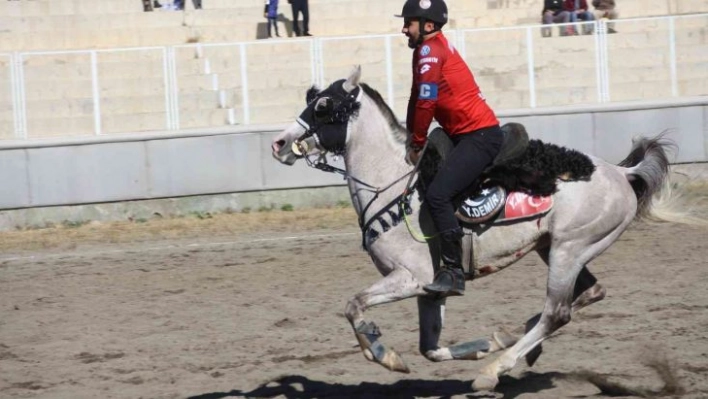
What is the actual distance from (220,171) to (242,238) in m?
2.23

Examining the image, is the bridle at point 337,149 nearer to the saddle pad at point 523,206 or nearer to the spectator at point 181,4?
the saddle pad at point 523,206

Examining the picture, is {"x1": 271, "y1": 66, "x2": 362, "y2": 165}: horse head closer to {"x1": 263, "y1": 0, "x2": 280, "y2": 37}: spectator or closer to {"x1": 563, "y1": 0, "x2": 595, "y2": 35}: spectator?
{"x1": 563, "y1": 0, "x2": 595, "y2": 35}: spectator

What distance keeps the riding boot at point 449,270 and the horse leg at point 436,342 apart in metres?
0.22

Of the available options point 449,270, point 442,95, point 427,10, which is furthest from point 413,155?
point 427,10

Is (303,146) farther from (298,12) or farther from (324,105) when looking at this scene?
(298,12)

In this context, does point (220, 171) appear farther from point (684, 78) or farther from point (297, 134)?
point (297, 134)

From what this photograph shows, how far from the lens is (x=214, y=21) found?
866 inches

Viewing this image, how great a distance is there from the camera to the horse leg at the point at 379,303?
6.74 meters

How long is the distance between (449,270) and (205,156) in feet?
31.3

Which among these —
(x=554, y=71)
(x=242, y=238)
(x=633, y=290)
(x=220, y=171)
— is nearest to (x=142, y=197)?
(x=220, y=171)

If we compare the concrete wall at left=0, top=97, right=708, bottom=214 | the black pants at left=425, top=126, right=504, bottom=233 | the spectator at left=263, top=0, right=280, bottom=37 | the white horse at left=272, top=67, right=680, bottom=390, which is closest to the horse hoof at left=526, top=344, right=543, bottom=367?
the white horse at left=272, top=67, right=680, bottom=390

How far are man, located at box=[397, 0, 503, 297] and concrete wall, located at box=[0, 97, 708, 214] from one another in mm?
9090

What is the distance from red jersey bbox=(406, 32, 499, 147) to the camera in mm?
6711

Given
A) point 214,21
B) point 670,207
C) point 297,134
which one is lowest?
point 670,207
